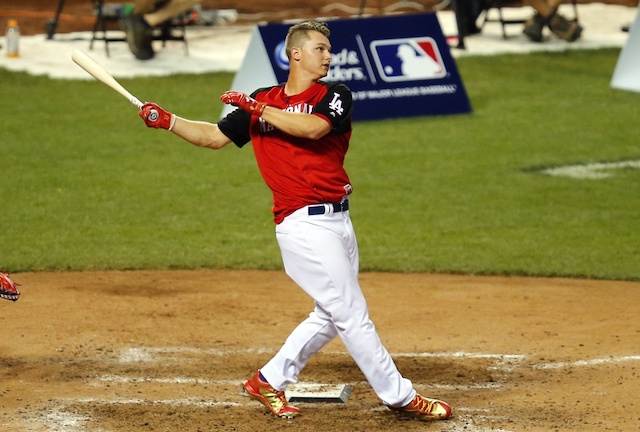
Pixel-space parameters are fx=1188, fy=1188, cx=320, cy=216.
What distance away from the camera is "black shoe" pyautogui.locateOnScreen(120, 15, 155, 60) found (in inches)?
733

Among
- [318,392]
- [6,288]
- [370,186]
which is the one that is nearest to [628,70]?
[370,186]

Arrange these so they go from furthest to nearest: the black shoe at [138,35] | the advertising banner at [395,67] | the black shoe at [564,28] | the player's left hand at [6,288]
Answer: the black shoe at [564,28] → the black shoe at [138,35] → the advertising banner at [395,67] → the player's left hand at [6,288]

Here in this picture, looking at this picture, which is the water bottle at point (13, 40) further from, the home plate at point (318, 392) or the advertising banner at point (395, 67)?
the home plate at point (318, 392)

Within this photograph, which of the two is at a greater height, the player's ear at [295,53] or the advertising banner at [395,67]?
the player's ear at [295,53]

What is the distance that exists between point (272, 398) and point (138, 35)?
44.1ft

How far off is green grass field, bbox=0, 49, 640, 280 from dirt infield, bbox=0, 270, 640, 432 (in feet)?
2.41

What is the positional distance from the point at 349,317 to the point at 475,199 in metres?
6.56

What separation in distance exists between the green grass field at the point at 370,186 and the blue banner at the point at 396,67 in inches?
9.5

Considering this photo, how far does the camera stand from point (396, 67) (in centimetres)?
1555

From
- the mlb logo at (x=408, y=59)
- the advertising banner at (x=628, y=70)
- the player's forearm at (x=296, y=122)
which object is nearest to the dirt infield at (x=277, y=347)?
the player's forearm at (x=296, y=122)

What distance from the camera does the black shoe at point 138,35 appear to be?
18.6m

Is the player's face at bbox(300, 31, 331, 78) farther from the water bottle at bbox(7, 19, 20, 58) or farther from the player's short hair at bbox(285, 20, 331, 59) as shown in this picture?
the water bottle at bbox(7, 19, 20, 58)

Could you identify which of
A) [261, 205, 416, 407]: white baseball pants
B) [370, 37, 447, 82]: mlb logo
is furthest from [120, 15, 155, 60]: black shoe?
[261, 205, 416, 407]: white baseball pants

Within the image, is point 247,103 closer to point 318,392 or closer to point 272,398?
point 272,398
